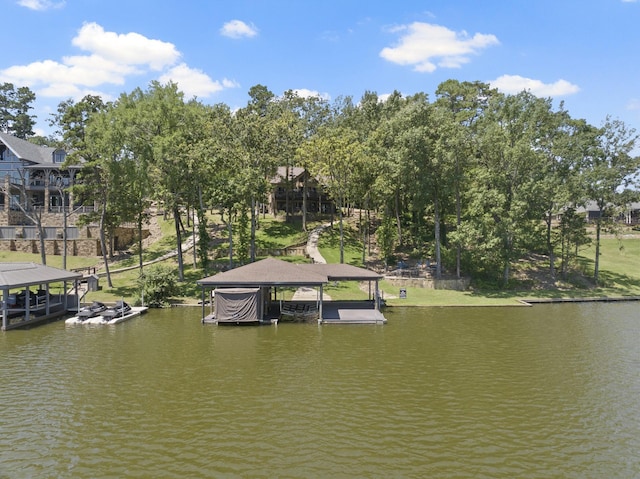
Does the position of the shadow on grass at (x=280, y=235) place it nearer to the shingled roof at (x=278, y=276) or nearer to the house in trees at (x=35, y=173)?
the shingled roof at (x=278, y=276)

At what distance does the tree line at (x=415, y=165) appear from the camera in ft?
145

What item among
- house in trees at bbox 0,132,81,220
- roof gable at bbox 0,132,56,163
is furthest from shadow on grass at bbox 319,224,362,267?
roof gable at bbox 0,132,56,163

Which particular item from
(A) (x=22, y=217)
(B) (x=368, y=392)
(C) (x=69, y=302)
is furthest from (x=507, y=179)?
(A) (x=22, y=217)

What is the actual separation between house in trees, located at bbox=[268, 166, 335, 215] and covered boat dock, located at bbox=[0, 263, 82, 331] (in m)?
36.4

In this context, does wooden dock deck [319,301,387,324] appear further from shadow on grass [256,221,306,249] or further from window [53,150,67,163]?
window [53,150,67,163]

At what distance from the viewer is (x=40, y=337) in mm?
28203

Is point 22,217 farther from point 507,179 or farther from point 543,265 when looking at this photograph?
point 543,265

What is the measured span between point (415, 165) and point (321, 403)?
33.9m

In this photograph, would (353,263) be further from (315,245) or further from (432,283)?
(432,283)

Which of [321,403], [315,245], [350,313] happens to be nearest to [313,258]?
[315,245]

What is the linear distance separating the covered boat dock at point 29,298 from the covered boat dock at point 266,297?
1191 centimetres

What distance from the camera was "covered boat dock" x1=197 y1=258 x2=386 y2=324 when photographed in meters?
31.9

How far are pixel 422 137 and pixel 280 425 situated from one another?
120 feet

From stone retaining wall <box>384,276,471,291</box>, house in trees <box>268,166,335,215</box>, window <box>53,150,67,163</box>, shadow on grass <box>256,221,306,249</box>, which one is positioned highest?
window <box>53,150,67,163</box>
